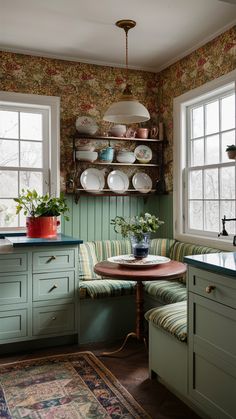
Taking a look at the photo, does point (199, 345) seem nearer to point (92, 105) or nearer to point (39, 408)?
point (39, 408)

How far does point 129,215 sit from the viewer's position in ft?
15.1

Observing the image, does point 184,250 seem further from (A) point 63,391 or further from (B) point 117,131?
(A) point 63,391

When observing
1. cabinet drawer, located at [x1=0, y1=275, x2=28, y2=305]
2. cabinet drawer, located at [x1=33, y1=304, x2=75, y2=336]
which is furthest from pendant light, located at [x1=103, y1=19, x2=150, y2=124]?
cabinet drawer, located at [x1=33, y1=304, x2=75, y2=336]

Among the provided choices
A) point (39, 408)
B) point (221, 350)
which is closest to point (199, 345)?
point (221, 350)

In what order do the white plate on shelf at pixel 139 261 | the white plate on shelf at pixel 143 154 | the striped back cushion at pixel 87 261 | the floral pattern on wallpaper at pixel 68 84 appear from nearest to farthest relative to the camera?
1. the white plate on shelf at pixel 139 261
2. the striped back cushion at pixel 87 261
3. the floral pattern on wallpaper at pixel 68 84
4. the white plate on shelf at pixel 143 154

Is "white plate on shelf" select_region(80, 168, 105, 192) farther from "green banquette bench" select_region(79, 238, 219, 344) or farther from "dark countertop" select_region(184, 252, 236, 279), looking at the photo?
"dark countertop" select_region(184, 252, 236, 279)

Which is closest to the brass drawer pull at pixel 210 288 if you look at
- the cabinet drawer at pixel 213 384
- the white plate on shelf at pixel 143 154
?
the cabinet drawer at pixel 213 384

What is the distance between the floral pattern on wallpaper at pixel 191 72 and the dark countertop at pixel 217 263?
1.91 meters

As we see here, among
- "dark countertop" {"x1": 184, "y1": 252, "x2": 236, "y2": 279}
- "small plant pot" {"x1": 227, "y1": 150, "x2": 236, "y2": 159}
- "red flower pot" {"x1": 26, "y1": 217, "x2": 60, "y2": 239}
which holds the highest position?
"small plant pot" {"x1": 227, "y1": 150, "x2": 236, "y2": 159}

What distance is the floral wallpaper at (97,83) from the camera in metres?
3.99

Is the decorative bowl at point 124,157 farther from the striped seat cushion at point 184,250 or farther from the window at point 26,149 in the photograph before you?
the striped seat cushion at point 184,250

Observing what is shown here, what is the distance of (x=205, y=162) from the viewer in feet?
13.1

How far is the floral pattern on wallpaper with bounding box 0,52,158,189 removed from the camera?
407cm

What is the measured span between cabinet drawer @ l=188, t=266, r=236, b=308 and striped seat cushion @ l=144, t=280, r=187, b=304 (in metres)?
1.00
